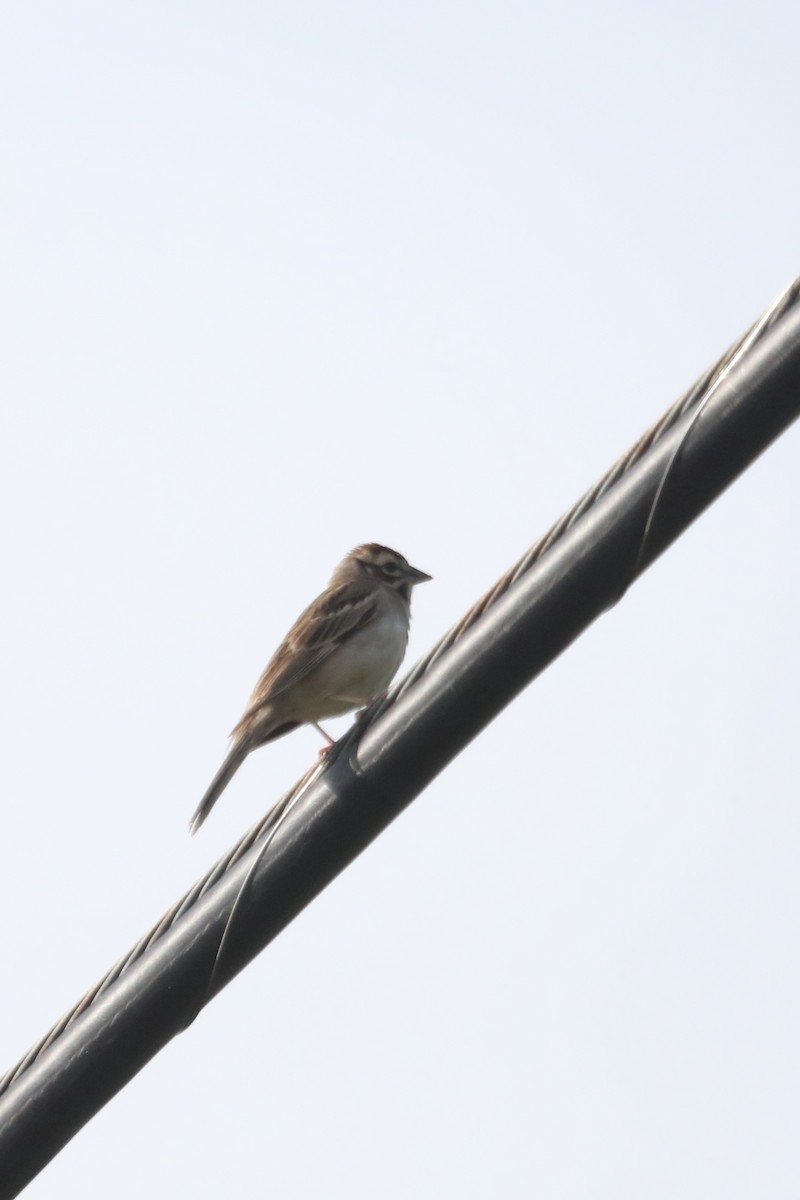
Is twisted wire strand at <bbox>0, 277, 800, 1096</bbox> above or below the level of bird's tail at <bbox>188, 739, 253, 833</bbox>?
below

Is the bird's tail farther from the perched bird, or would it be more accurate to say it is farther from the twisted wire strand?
the twisted wire strand

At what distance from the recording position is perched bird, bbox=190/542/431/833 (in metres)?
9.53

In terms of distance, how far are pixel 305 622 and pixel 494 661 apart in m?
5.37

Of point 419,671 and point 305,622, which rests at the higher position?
point 305,622

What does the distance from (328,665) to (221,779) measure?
1107 millimetres

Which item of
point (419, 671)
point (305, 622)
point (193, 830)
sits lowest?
point (419, 671)

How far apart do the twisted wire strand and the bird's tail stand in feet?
11.2

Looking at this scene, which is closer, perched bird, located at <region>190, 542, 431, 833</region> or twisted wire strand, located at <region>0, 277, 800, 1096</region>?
twisted wire strand, located at <region>0, 277, 800, 1096</region>

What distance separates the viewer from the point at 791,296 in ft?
14.6

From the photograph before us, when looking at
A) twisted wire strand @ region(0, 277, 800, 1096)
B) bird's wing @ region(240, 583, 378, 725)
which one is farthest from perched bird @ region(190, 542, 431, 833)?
twisted wire strand @ region(0, 277, 800, 1096)

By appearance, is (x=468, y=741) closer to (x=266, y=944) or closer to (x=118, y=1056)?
(x=266, y=944)

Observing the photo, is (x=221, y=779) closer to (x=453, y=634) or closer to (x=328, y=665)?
(x=328, y=665)

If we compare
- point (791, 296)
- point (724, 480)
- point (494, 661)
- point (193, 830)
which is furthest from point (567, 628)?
point (193, 830)

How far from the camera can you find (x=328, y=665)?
963 cm
